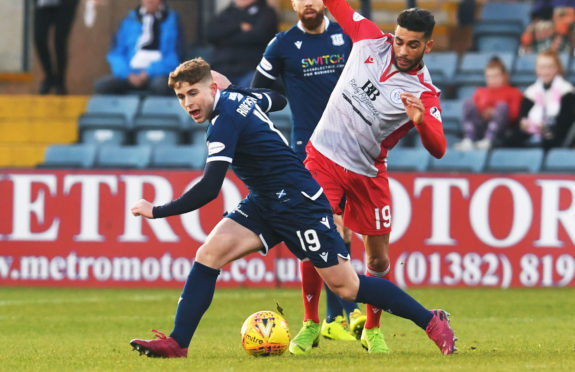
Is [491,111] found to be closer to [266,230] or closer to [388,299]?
[388,299]

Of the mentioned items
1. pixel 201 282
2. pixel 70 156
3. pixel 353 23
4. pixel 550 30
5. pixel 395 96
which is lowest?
pixel 201 282

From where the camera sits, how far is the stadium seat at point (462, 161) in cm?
1298

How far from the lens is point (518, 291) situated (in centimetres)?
1211

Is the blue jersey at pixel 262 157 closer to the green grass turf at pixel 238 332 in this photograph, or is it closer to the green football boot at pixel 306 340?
the green grass turf at pixel 238 332

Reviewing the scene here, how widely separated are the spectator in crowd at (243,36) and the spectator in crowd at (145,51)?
0.57m

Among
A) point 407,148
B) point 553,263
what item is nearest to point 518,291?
point 553,263

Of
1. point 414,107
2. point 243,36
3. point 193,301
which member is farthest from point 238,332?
point 243,36

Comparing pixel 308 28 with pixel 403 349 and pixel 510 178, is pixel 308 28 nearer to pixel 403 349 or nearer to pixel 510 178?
pixel 403 349

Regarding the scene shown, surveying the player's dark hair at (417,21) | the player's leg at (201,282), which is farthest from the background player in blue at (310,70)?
the player's leg at (201,282)

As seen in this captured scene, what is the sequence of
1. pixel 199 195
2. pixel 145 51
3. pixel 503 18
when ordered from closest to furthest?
pixel 199 195
pixel 145 51
pixel 503 18

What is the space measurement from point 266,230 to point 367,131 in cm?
104

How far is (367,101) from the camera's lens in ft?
24.3

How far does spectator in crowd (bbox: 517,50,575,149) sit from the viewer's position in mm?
13438

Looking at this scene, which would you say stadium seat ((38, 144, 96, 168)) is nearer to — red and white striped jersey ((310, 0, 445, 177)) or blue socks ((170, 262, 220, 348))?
red and white striped jersey ((310, 0, 445, 177))
